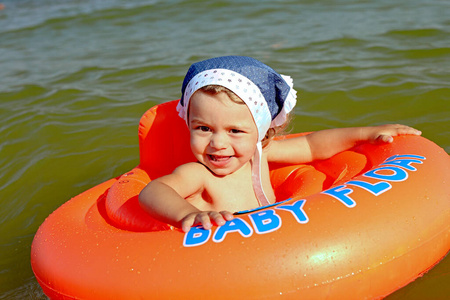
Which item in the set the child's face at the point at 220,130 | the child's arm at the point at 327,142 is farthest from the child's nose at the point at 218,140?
the child's arm at the point at 327,142

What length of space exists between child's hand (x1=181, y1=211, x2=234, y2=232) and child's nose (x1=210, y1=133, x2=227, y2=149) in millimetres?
392

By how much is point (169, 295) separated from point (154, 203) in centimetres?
46

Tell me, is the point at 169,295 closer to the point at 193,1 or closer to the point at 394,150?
the point at 394,150

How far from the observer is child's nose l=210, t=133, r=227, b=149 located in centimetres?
253

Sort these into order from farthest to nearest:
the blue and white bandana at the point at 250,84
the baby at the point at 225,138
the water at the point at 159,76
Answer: the water at the point at 159,76 < the blue and white bandana at the point at 250,84 < the baby at the point at 225,138

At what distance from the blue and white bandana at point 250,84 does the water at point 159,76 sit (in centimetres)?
106

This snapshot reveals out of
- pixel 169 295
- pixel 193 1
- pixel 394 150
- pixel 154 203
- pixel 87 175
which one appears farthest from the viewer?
pixel 193 1

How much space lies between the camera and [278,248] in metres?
2.10

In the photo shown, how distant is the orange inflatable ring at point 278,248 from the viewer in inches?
81.7

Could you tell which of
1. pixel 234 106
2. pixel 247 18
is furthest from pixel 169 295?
pixel 247 18

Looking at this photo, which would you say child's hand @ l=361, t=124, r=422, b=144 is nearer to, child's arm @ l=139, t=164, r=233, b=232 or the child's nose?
the child's nose

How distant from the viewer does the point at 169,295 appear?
2078mm

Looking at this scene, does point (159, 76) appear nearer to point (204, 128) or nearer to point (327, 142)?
point (327, 142)

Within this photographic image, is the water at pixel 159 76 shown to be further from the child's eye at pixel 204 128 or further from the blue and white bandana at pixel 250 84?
the child's eye at pixel 204 128
